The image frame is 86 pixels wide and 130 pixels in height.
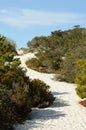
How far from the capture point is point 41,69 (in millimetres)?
35688

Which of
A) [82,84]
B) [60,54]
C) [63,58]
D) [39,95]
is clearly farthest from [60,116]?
[60,54]

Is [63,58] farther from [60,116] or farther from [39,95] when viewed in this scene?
[60,116]

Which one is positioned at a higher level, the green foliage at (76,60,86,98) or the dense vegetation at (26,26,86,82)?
the dense vegetation at (26,26,86,82)

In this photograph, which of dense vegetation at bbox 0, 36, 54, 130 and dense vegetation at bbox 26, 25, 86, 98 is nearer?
dense vegetation at bbox 0, 36, 54, 130

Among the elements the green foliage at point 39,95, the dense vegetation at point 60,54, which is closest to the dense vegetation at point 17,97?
the green foliage at point 39,95

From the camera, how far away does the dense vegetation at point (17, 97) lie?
15.0 m

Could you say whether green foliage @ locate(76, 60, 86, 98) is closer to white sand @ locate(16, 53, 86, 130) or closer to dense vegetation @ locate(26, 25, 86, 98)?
dense vegetation @ locate(26, 25, 86, 98)

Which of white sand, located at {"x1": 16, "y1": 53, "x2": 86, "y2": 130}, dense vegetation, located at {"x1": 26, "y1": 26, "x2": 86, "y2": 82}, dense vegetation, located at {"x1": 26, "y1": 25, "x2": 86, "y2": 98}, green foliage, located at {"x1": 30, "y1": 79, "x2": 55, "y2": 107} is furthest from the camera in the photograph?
dense vegetation, located at {"x1": 26, "y1": 26, "x2": 86, "y2": 82}

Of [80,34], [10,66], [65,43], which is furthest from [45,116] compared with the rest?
[80,34]

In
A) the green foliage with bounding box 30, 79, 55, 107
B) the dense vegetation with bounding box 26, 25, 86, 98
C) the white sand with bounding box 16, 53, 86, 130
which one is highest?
the dense vegetation with bounding box 26, 25, 86, 98

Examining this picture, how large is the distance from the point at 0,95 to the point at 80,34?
38.7 meters

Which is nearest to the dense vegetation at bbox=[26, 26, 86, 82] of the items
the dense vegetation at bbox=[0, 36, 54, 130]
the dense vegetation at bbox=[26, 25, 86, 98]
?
the dense vegetation at bbox=[26, 25, 86, 98]

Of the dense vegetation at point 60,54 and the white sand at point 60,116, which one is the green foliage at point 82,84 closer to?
the white sand at point 60,116

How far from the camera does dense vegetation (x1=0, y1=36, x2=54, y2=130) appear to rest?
14969mm
